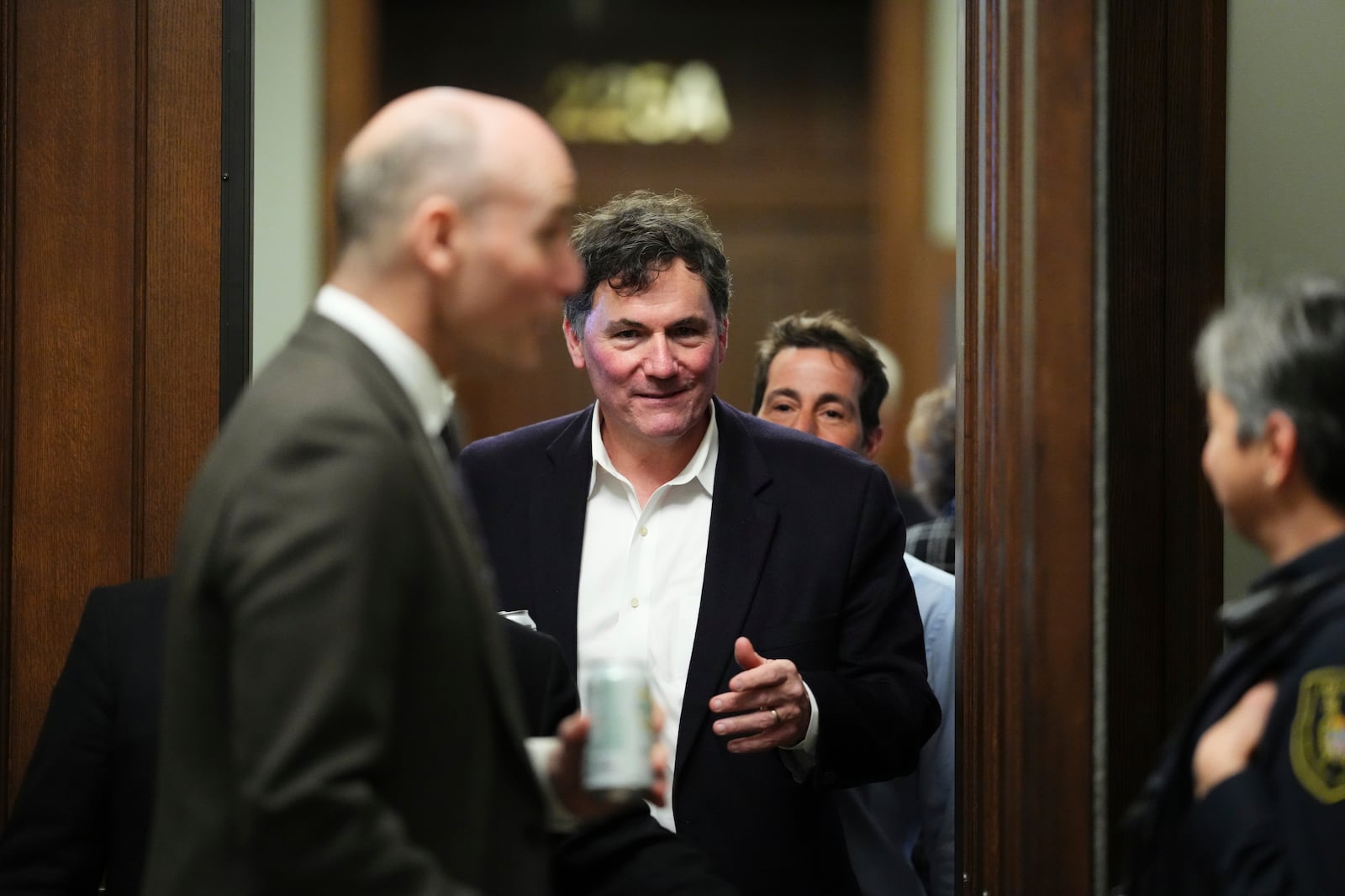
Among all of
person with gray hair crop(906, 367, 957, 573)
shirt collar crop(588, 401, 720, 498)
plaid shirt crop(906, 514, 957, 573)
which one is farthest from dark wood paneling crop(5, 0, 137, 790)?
person with gray hair crop(906, 367, 957, 573)

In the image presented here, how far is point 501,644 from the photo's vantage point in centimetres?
128

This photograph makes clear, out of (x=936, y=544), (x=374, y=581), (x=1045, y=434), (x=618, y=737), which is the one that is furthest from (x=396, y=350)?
(x=936, y=544)

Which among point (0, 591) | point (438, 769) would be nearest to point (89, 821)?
point (0, 591)

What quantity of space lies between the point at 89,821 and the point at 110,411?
2.19ft

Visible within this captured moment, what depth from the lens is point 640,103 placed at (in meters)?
7.48

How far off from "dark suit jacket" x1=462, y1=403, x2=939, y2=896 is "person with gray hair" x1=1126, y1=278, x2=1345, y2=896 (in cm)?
83

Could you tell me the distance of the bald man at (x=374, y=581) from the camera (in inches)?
43.7

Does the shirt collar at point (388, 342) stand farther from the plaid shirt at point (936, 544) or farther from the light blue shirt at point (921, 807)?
the plaid shirt at point (936, 544)

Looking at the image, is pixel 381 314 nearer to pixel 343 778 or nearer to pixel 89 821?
pixel 343 778

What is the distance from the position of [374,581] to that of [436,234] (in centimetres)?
33

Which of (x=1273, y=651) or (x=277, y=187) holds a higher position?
(x=277, y=187)

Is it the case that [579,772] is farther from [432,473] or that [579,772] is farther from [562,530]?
[562,530]

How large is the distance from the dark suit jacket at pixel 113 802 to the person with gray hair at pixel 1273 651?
1.83 feet

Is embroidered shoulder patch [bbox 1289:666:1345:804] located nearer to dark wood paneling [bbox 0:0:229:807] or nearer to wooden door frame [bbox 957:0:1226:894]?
wooden door frame [bbox 957:0:1226:894]
